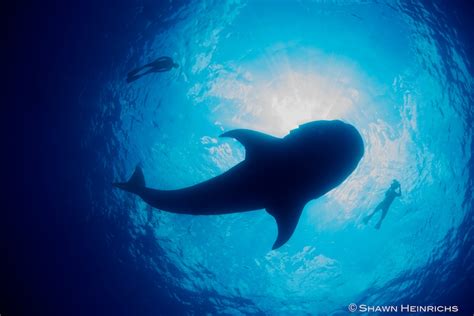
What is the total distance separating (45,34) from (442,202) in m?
19.9

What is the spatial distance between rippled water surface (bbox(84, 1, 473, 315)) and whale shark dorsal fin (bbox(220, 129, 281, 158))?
301 inches

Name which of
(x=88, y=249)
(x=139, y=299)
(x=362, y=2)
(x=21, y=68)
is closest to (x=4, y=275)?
(x=88, y=249)

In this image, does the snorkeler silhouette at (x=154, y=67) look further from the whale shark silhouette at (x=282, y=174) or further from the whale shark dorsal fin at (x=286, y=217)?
the whale shark dorsal fin at (x=286, y=217)

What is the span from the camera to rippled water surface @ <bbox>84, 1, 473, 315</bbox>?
10242 millimetres

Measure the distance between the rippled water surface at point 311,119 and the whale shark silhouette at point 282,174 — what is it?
7.39m

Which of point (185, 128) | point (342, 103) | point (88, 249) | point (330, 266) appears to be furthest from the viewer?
point (88, 249)

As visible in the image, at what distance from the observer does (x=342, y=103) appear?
10758 mm

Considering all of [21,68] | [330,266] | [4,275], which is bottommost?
[4,275]

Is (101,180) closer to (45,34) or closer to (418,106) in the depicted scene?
(45,34)

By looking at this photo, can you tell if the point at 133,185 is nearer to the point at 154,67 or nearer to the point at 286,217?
the point at 286,217

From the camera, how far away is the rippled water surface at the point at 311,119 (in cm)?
1024

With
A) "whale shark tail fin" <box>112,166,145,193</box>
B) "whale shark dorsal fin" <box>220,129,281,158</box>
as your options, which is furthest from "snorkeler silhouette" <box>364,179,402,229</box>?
"whale shark tail fin" <box>112,166,145,193</box>

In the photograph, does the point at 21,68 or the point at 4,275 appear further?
the point at 4,275

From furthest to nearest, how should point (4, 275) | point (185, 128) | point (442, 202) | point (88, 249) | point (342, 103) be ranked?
point (4, 275)
point (88, 249)
point (442, 202)
point (185, 128)
point (342, 103)
